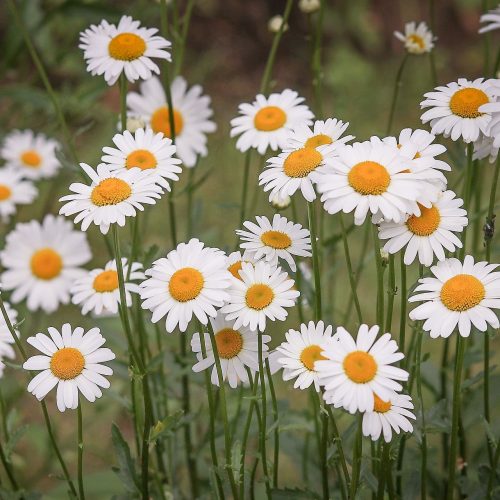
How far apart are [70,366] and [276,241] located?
241mm

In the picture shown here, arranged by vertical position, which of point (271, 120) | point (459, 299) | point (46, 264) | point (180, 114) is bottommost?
point (459, 299)

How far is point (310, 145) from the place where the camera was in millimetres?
858

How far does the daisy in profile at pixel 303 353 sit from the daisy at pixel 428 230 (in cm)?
11

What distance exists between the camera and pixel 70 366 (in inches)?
32.5

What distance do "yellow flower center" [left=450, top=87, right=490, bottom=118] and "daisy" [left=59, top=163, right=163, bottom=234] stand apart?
325mm

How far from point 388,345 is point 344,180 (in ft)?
0.50

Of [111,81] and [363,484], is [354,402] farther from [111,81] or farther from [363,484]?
[111,81]

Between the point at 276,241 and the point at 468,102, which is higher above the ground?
the point at 468,102

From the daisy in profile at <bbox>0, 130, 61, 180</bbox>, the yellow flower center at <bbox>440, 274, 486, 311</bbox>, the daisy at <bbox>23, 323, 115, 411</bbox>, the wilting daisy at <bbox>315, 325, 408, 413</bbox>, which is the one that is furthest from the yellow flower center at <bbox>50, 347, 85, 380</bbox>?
the daisy in profile at <bbox>0, 130, 61, 180</bbox>

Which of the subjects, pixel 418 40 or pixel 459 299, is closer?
pixel 459 299

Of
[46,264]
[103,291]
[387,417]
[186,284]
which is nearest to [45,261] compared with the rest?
[46,264]

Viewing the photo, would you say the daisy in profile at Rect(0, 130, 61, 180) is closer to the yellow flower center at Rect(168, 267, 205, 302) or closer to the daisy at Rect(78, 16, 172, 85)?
the daisy at Rect(78, 16, 172, 85)

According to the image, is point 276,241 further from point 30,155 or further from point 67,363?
point 30,155

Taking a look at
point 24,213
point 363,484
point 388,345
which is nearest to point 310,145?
point 388,345
